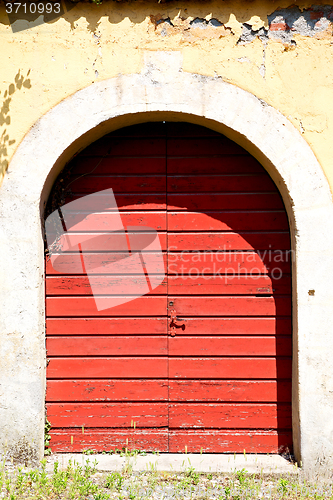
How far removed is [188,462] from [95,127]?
2.91 m

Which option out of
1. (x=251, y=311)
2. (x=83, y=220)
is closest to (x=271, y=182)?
(x=251, y=311)

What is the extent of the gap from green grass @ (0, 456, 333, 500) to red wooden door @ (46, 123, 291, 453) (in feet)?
1.05

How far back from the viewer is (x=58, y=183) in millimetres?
3480

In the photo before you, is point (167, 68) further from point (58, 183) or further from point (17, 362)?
point (17, 362)

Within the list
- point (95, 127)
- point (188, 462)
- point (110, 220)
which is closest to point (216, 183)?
point (110, 220)

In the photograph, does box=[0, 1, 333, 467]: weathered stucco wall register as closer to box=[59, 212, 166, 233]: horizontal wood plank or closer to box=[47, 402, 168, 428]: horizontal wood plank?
box=[47, 402, 168, 428]: horizontal wood plank

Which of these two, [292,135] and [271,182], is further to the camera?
[271,182]

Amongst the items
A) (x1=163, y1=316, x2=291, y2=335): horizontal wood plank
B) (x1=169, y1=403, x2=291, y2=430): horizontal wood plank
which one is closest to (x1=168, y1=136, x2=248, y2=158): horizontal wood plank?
(x1=163, y1=316, x2=291, y2=335): horizontal wood plank

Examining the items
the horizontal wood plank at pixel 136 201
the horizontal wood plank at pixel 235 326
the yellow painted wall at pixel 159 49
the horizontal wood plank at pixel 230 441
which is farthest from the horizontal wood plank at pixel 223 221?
the horizontal wood plank at pixel 230 441

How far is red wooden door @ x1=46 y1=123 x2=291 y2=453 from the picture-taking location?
11.1 feet

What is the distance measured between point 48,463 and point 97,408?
58 cm

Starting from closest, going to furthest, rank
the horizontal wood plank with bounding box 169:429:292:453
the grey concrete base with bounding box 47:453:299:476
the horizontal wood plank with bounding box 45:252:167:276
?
the grey concrete base with bounding box 47:453:299:476, the horizontal wood plank with bounding box 169:429:292:453, the horizontal wood plank with bounding box 45:252:167:276

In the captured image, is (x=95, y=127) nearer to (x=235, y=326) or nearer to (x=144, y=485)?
(x=235, y=326)

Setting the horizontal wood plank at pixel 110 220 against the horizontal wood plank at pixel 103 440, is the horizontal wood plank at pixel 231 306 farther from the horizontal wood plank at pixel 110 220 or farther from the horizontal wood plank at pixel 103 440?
the horizontal wood plank at pixel 103 440
